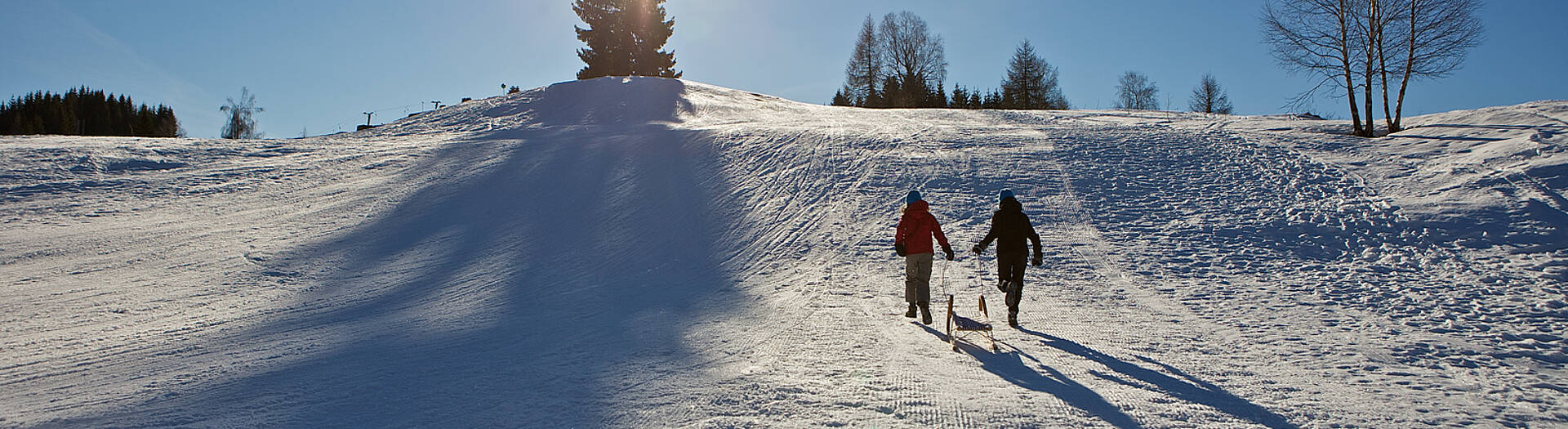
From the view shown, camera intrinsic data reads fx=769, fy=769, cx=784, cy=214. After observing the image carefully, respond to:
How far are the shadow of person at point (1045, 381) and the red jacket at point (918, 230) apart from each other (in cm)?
114

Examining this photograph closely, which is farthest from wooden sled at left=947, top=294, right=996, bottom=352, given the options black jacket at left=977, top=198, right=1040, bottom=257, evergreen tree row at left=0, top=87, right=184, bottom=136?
evergreen tree row at left=0, top=87, right=184, bottom=136

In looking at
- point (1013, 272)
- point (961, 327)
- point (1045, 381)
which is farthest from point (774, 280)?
point (1045, 381)

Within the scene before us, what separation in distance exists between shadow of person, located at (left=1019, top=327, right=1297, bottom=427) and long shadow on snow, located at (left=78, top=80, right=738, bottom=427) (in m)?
3.35

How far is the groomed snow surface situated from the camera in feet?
17.2

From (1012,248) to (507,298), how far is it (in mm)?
5485

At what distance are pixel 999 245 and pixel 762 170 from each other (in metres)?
8.46

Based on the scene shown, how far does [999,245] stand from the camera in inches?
311

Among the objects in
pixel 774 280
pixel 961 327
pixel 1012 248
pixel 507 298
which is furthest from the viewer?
pixel 774 280

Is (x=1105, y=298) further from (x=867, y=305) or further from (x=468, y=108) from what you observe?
(x=468, y=108)

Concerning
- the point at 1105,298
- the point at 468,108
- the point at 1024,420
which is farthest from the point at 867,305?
the point at 468,108

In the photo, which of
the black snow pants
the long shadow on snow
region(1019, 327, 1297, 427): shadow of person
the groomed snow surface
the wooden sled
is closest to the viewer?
region(1019, 327, 1297, 427): shadow of person

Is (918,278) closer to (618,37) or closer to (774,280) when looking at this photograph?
(774,280)

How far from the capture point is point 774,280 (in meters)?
9.70

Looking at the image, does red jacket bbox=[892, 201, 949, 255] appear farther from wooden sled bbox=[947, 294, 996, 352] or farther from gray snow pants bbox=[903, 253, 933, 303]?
wooden sled bbox=[947, 294, 996, 352]
